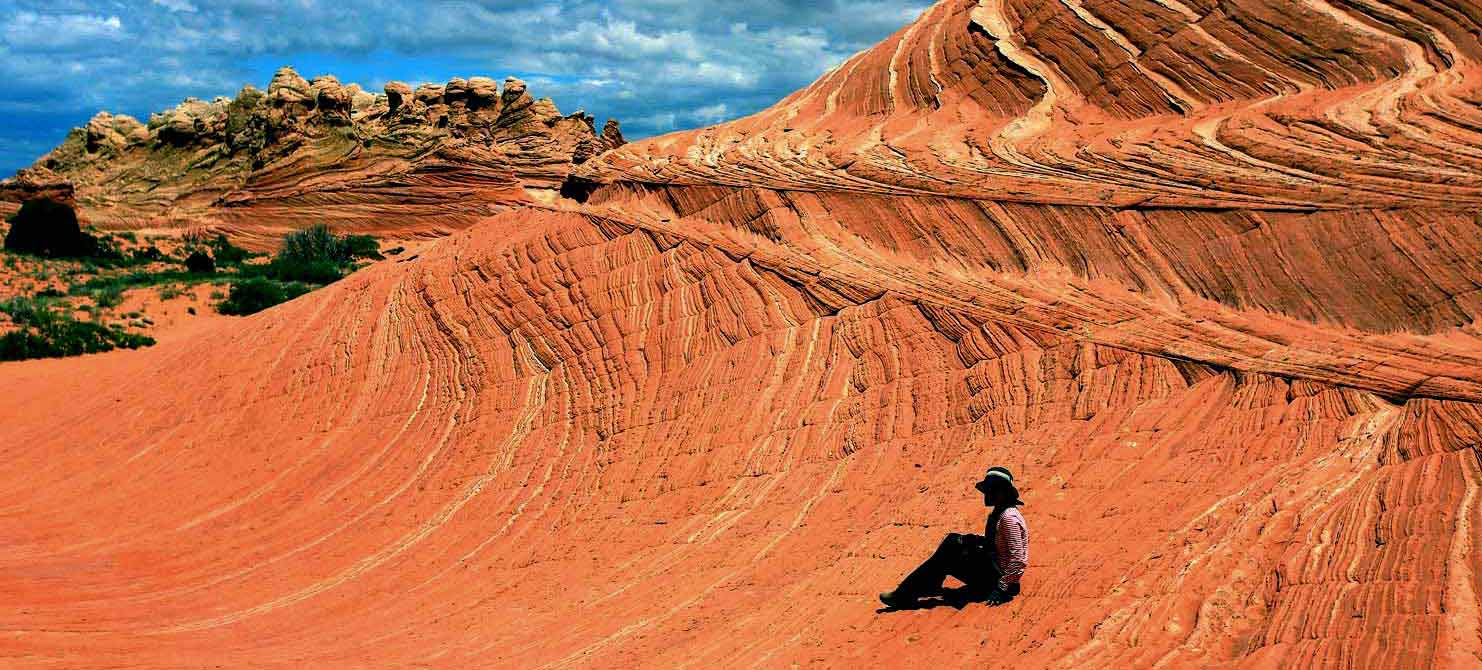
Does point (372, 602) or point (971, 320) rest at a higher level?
point (971, 320)

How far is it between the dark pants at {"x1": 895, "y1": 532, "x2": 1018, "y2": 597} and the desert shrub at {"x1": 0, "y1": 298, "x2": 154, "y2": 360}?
26.0 m

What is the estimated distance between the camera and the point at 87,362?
27156mm

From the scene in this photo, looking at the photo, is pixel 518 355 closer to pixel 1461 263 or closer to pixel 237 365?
pixel 237 365

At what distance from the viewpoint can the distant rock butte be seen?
45812mm

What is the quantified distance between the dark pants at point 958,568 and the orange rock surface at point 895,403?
0.76 feet

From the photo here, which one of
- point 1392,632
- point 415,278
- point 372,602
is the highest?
point 415,278

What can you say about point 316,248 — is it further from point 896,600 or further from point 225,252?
point 896,600

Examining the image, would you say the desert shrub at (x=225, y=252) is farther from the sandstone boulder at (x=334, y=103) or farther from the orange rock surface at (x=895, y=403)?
the orange rock surface at (x=895, y=403)

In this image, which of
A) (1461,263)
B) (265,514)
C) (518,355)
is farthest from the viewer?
(518,355)

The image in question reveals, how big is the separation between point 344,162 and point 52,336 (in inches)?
822

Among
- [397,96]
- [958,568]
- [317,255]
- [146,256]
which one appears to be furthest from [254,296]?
[958,568]

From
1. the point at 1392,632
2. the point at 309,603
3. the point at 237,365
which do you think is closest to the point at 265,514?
the point at 309,603

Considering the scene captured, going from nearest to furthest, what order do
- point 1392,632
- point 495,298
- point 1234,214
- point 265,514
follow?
point 1392,632, point 1234,214, point 265,514, point 495,298

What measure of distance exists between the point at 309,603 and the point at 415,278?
7455 mm
